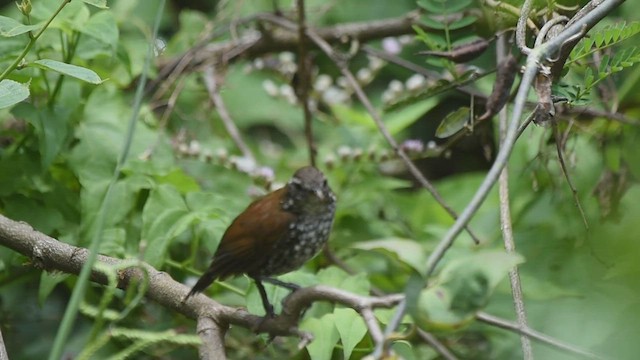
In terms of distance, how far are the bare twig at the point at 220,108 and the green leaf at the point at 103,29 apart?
85 centimetres

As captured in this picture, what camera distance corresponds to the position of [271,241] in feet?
6.64

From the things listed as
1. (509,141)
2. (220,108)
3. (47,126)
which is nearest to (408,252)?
(509,141)

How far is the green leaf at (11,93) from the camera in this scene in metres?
1.80

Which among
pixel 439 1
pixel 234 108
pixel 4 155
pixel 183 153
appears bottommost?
pixel 234 108

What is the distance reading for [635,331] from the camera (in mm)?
946

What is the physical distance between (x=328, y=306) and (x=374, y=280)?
0.58 meters

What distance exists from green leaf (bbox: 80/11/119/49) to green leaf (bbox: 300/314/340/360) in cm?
94

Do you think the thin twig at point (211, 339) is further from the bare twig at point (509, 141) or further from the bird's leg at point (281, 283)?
the bare twig at point (509, 141)

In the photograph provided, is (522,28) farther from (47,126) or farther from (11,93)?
(47,126)

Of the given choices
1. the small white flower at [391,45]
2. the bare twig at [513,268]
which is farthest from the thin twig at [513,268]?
the small white flower at [391,45]

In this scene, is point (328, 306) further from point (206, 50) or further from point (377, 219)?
point (206, 50)

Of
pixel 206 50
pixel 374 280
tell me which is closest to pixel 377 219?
pixel 374 280

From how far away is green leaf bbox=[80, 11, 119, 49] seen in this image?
238 centimetres

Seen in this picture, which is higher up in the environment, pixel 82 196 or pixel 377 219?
pixel 82 196
